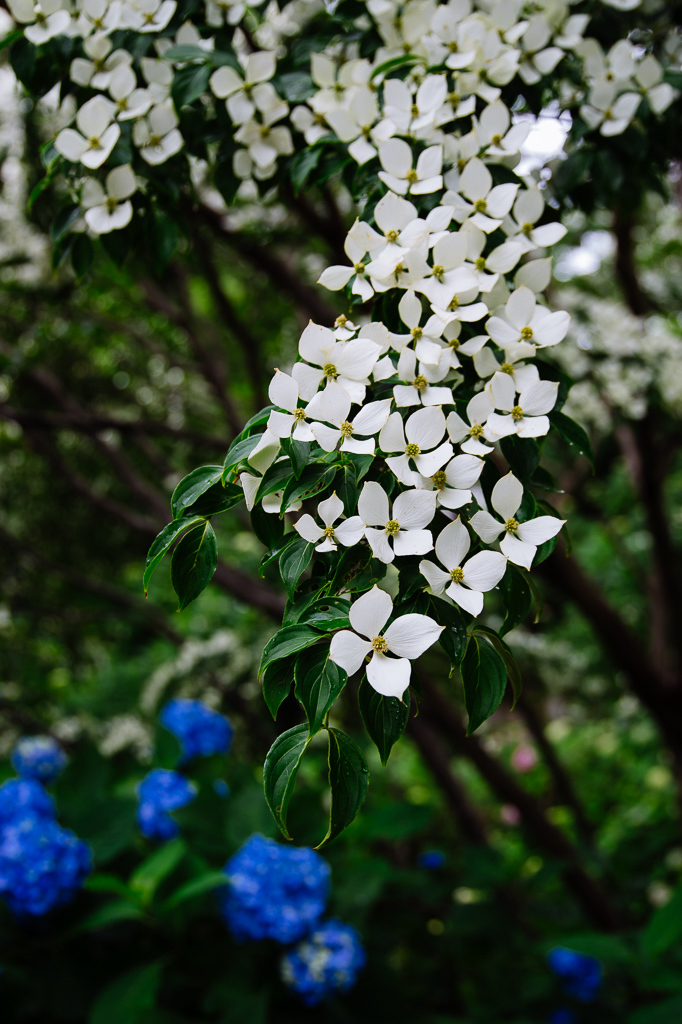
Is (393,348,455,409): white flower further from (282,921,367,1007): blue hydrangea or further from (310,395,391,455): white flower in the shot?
(282,921,367,1007): blue hydrangea

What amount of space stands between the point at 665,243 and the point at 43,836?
5860mm

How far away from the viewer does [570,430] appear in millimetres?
901

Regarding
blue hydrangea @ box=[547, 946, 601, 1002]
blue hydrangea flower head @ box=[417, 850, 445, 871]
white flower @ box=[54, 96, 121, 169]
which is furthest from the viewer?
blue hydrangea flower head @ box=[417, 850, 445, 871]

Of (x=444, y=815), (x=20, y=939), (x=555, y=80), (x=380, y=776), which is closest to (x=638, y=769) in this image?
(x=444, y=815)

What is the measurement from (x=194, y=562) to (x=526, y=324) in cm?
47

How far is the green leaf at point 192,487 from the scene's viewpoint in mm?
776

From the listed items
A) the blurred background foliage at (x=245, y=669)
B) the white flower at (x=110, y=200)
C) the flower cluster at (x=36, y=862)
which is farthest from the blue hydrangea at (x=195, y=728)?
the white flower at (x=110, y=200)

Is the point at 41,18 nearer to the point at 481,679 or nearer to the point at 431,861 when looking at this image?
the point at 481,679

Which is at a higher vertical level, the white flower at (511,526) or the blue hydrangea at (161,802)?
the white flower at (511,526)

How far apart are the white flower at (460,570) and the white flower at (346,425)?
112mm

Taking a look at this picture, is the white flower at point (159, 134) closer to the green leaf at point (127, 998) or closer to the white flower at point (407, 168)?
the white flower at point (407, 168)

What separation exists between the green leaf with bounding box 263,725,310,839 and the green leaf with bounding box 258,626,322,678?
2.9 inches

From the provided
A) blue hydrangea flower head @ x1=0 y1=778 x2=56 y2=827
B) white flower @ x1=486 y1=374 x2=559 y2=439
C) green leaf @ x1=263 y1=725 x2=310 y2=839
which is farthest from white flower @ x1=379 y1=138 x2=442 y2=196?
blue hydrangea flower head @ x1=0 y1=778 x2=56 y2=827

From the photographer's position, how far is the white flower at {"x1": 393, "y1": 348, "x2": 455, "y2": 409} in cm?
78
